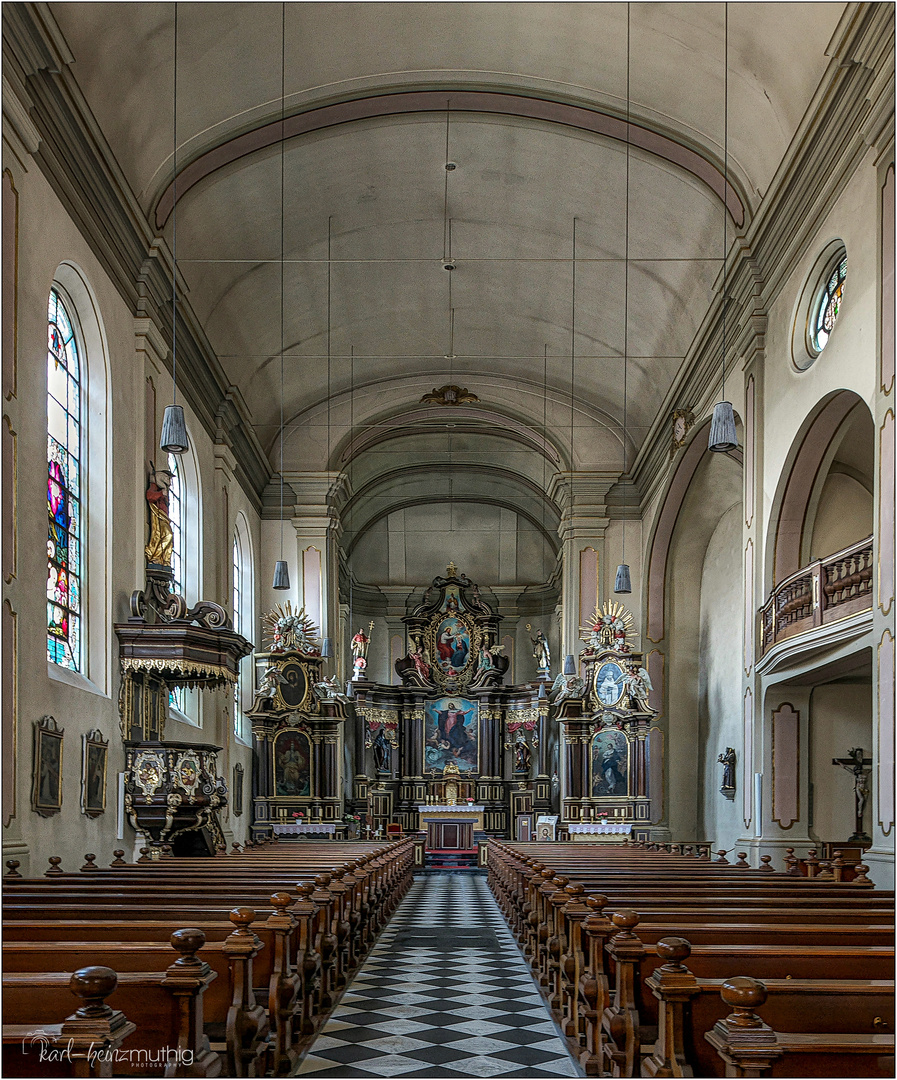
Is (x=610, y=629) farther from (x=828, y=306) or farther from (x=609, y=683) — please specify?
(x=828, y=306)

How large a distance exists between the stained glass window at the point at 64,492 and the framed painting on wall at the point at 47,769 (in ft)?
3.15

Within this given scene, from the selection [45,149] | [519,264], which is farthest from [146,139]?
[519,264]

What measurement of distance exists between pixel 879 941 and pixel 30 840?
21.2 feet

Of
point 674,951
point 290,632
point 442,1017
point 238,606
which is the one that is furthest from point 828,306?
point 238,606

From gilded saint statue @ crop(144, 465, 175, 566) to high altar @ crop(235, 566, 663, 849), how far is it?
7.73 m

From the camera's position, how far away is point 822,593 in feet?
34.6

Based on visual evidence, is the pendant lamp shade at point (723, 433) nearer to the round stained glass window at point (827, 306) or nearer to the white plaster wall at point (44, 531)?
the round stained glass window at point (827, 306)

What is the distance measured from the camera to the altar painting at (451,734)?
27.4m

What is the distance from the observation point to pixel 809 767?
12617 mm

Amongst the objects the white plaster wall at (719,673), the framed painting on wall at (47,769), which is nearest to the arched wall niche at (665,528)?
the white plaster wall at (719,673)

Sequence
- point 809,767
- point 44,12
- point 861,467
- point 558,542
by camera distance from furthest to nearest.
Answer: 1. point 558,542
2. point 861,467
3. point 809,767
4. point 44,12

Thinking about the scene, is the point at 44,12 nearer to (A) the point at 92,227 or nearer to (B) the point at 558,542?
(A) the point at 92,227

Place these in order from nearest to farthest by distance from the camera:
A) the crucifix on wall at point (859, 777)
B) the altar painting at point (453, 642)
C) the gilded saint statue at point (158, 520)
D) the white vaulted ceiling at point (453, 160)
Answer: the white vaulted ceiling at point (453, 160) < the crucifix on wall at point (859, 777) < the gilded saint statue at point (158, 520) < the altar painting at point (453, 642)

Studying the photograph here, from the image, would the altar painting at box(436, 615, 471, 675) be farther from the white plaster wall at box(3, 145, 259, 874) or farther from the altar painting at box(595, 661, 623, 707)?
the white plaster wall at box(3, 145, 259, 874)
